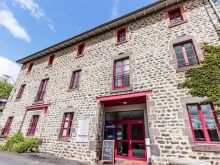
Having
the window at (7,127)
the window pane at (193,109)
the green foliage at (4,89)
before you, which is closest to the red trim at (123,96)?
the window pane at (193,109)

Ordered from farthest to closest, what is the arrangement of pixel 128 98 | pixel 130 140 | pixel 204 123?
pixel 130 140 → pixel 128 98 → pixel 204 123

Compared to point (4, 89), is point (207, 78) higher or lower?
lower

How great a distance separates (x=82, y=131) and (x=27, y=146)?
155 inches

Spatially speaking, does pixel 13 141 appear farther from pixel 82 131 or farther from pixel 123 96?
pixel 123 96

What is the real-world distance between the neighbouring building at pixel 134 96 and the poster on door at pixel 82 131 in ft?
0.17

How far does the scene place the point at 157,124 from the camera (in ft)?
20.2

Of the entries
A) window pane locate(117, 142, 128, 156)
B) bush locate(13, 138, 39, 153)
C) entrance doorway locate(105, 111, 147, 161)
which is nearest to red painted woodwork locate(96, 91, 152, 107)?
entrance doorway locate(105, 111, 147, 161)

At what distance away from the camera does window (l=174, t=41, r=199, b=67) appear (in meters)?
6.67

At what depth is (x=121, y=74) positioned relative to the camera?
8367 millimetres

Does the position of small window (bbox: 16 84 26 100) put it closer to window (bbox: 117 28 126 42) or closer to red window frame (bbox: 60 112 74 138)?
red window frame (bbox: 60 112 74 138)

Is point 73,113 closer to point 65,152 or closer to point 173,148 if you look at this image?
point 65,152

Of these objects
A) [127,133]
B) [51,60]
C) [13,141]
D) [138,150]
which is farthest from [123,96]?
[51,60]

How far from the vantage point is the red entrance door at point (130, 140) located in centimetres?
734

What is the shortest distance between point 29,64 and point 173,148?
49.4ft
